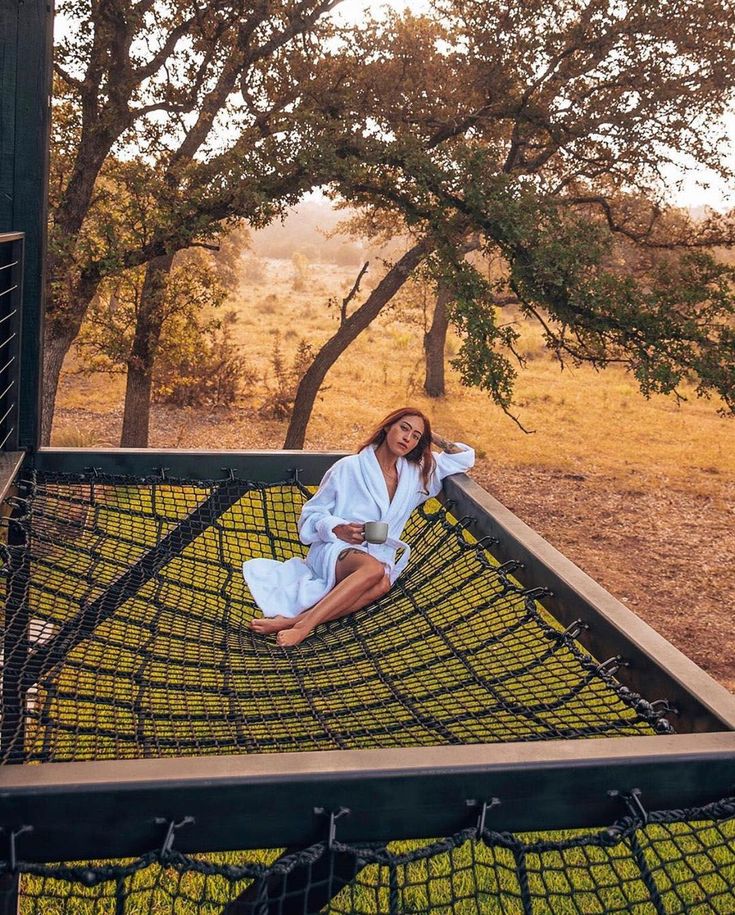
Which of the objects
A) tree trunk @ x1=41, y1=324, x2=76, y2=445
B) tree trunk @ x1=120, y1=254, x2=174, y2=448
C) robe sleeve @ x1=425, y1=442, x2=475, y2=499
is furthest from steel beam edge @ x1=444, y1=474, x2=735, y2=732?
tree trunk @ x1=120, y1=254, x2=174, y2=448

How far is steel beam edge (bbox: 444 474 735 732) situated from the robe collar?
0.39 meters

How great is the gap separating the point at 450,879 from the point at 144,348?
588 centimetres

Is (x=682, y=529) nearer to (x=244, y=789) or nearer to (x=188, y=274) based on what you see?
(x=188, y=274)

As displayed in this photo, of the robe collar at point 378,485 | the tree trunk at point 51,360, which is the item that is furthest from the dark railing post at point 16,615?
the tree trunk at point 51,360

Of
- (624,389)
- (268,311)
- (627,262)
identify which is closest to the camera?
(627,262)

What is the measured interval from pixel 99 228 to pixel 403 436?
3319 mm

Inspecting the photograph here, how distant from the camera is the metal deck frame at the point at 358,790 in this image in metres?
1.22

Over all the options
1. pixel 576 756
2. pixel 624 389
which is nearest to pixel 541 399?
pixel 624 389

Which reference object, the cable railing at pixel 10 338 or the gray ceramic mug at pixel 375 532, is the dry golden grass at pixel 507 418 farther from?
the gray ceramic mug at pixel 375 532

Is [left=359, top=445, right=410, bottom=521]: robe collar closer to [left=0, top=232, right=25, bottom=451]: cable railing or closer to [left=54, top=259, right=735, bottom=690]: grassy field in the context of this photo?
[left=0, top=232, right=25, bottom=451]: cable railing

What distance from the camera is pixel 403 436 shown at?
10.7ft

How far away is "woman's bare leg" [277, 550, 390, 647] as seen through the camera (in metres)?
2.79

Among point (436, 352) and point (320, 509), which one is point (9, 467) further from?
point (436, 352)

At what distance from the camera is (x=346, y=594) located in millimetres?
2877
